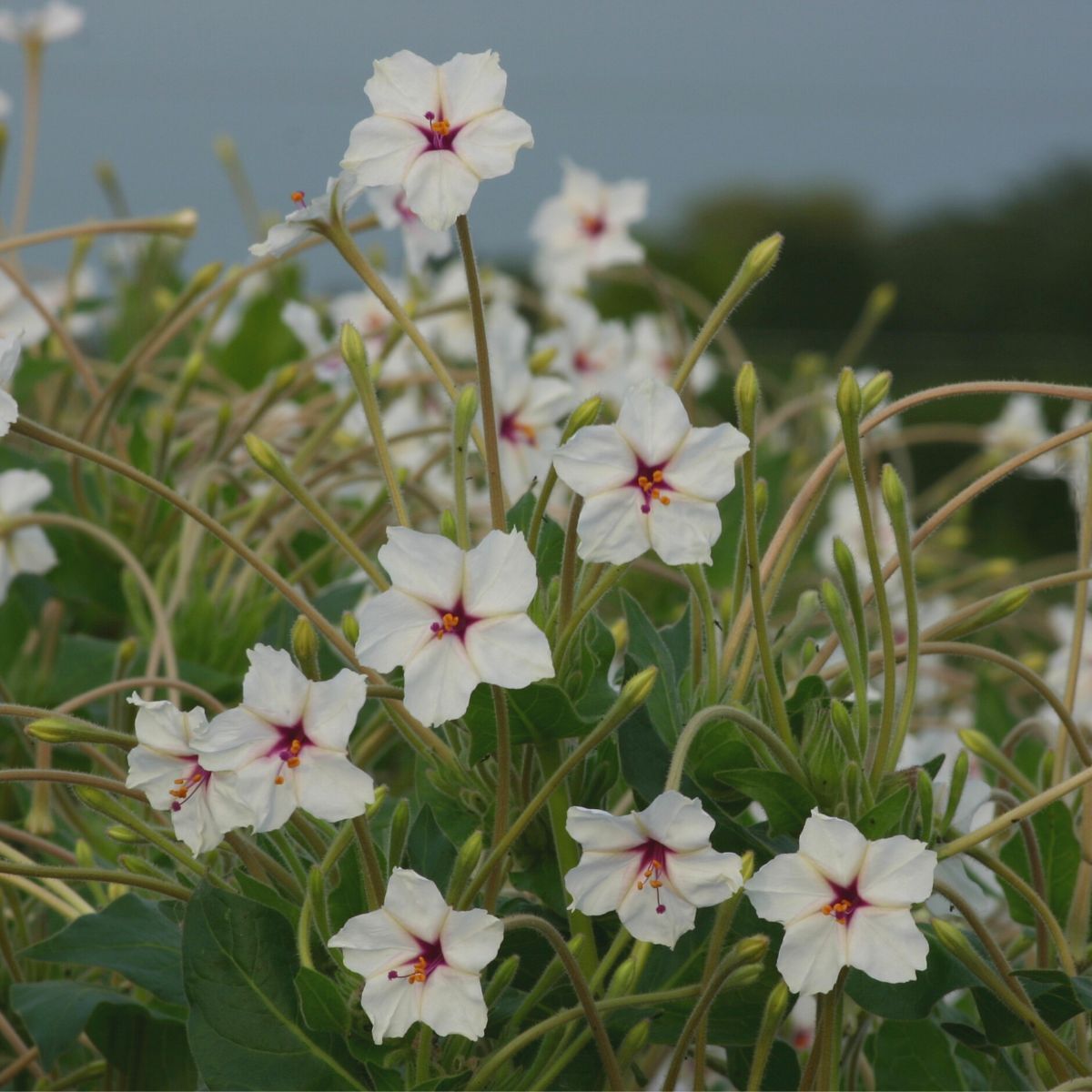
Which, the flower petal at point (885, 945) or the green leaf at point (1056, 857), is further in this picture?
the green leaf at point (1056, 857)

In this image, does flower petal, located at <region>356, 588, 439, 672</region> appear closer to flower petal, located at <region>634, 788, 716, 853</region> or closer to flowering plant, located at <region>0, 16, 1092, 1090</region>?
flowering plant, located at <region>0, 16, 1092, 1090</region>

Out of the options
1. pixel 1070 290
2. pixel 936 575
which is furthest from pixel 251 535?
pixel 1070 290

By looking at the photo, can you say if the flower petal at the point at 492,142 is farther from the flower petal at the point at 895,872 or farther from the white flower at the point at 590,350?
the white flower at the point at 590,350

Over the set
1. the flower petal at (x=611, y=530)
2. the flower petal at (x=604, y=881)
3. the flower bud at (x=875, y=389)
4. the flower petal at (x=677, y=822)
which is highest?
the flower bud at (x=875, y=389)

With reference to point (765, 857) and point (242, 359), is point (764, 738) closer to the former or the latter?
point (765, 857)

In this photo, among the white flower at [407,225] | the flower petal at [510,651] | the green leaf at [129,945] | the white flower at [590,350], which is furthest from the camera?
the white flower at [590,350]

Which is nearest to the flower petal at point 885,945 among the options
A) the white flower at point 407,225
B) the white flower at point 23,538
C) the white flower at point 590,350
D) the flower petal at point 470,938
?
the flower petal at point 470,938
